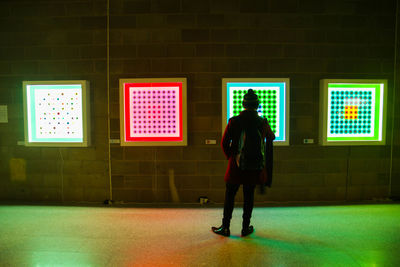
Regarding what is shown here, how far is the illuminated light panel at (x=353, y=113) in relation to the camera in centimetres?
396

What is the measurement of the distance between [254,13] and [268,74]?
97cm

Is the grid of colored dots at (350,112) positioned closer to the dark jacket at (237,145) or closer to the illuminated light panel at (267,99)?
the illuminated light panel at (267,99)

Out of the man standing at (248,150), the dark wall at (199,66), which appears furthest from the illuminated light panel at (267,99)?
the man standing at (248,150)

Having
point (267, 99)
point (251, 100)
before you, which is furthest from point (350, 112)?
point (251, 100)

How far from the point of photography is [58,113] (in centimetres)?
407

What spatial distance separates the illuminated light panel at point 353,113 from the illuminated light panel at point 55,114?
3.76 metres

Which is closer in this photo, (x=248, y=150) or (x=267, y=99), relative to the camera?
(x=248, y=150)

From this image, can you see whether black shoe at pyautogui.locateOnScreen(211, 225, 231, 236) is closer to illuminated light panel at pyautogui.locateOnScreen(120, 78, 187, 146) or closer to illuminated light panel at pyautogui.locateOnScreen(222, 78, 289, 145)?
illuminated light panel at pyautogui.locateOnScreen(120, 78, 187, 146)

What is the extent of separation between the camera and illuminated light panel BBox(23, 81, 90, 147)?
4.03m

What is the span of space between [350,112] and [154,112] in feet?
10.1

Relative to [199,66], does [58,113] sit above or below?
below

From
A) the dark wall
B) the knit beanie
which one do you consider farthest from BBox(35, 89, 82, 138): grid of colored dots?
the knit beanie

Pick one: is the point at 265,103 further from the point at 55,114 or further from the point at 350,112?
the point at 55,114

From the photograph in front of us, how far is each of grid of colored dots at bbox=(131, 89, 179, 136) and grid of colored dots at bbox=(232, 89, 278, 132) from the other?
93 centimetres
